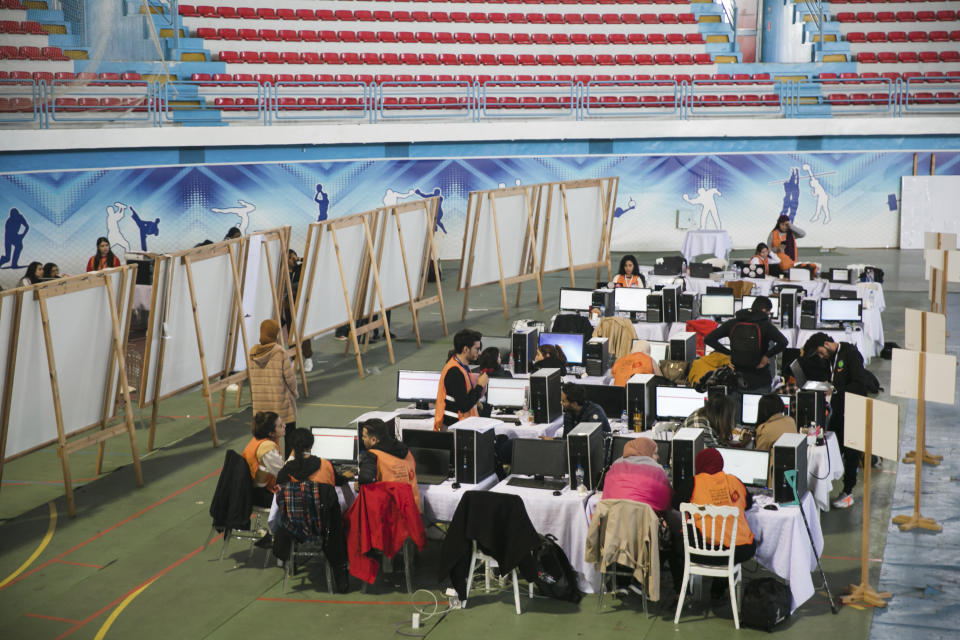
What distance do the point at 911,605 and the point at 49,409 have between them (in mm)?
8228

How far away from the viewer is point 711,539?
812 centimetres

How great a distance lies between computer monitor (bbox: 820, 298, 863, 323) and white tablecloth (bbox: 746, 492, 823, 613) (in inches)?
275

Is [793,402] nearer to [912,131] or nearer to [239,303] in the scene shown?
[239,303]

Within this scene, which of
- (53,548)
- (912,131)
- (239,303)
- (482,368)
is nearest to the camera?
(53,548)

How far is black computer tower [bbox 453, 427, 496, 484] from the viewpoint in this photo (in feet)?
30.5

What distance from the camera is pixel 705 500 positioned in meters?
8.24

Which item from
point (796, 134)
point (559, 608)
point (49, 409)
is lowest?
point (559, 608)

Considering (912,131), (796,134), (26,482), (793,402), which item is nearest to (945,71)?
(912,131)

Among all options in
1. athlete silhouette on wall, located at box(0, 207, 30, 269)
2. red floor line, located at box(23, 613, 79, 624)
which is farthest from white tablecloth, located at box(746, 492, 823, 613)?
athlete silhouette on wall, located at box(0, 207, 30, 269)

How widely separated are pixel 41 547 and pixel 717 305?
956 centimetres

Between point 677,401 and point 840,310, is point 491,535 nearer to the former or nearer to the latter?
point 677,401

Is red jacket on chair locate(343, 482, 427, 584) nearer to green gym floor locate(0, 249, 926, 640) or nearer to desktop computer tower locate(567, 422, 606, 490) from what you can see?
green gym floor locate(0, 249, 926, 640)

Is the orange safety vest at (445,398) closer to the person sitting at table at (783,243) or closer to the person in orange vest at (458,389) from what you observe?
the person in orange vest at (458,389)

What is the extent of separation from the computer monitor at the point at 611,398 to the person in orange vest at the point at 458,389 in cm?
129
